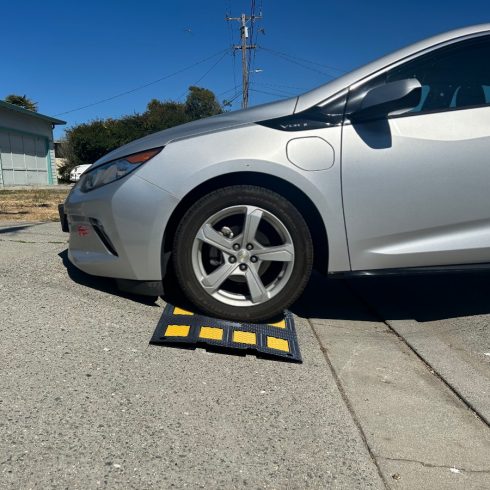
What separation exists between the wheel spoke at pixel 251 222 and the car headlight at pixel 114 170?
0.65 m

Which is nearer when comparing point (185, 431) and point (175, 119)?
point (185, 431)

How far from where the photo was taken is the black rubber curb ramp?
260cm

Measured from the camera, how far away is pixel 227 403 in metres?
2.10

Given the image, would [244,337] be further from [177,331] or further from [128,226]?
[128,226]

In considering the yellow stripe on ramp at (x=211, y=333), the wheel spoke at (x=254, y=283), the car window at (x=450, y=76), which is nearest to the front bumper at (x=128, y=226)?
the yellow stripe on ramp at (x=211, y=333)

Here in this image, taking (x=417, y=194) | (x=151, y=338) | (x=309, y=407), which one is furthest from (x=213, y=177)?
(x=309, y=407)

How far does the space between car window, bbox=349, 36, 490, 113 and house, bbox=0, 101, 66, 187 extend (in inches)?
845

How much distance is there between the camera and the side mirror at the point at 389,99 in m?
2.67

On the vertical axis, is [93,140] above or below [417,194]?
above

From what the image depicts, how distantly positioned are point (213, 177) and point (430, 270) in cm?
143

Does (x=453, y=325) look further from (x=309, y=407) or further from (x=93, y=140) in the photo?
(x=93, y=140)

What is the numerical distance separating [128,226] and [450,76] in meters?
2.17

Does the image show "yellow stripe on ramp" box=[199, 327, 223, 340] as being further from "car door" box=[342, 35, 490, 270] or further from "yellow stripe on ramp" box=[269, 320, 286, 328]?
"car door" box=[342, 35, 490, 270]

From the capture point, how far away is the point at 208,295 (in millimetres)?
2883
